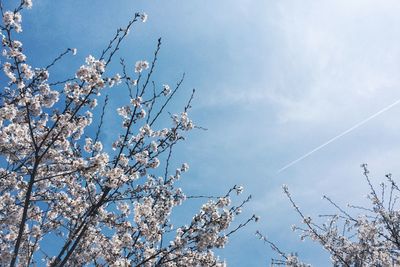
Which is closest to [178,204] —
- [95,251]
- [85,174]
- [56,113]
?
[95,251]

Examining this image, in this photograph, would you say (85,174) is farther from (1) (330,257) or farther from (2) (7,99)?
(1) (330,257)

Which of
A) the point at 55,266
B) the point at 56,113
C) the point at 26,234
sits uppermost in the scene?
the point at 56,113

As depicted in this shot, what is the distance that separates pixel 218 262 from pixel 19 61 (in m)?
6.04

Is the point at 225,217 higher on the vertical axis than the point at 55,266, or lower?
higher

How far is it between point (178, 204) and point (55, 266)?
3.89 m

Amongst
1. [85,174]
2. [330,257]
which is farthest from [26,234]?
[330,257]

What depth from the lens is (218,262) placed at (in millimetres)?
8859

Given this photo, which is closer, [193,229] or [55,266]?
[55,266]

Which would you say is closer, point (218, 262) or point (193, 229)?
point (193, 229)

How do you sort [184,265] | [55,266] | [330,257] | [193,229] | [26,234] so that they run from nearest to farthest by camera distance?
[55,266] → [193,229] → [184,265] → [26,234] → [330,257]

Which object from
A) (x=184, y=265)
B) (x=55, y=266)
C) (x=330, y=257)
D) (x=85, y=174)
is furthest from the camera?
(x=330, y=257)

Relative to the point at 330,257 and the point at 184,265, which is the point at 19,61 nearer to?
the point at 184,265

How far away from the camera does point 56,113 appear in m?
7.09

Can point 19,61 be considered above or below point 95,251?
above
